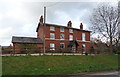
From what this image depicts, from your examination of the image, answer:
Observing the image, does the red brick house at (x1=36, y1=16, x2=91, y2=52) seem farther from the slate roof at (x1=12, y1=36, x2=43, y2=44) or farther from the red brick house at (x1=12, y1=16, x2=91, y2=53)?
the slate roof at (x1=12, y1=36, x2=43, y2=44)

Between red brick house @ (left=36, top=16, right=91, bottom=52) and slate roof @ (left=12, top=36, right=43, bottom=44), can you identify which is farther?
red brick house @ (left=36, top=16, right=91, bottom=52)

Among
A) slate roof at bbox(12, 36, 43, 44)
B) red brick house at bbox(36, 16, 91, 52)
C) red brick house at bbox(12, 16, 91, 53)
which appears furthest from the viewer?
red brick house at bbox(36, 16, 91, 52)

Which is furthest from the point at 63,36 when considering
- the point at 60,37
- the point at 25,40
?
the point at 25,40

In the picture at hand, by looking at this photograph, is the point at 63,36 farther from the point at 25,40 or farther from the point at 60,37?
the point at 25,40

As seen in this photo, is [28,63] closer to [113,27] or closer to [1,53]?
[1,53]

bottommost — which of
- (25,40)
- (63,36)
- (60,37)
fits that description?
(25,40)

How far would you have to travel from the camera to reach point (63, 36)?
46312 mm

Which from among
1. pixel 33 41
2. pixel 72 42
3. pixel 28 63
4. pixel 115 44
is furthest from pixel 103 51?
pixel 28 63

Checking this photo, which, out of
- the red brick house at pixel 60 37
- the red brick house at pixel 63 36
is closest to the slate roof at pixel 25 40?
the red brick house at pixel 60 37

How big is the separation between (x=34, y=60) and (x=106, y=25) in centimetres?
2312

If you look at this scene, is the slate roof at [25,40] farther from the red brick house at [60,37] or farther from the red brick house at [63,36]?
the red brick house at [63,36]

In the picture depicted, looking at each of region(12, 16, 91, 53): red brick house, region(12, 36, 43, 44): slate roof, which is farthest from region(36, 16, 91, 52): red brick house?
region(12, 36, 43, 44): slate roof

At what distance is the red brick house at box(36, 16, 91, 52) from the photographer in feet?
143

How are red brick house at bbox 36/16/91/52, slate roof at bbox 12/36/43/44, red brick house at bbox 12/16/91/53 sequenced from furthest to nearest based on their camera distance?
red brick house at bbox 36/16/91/52 < red brick house at bbox 12/16/91/53 < slate roof at bbox 12/36/43/44
